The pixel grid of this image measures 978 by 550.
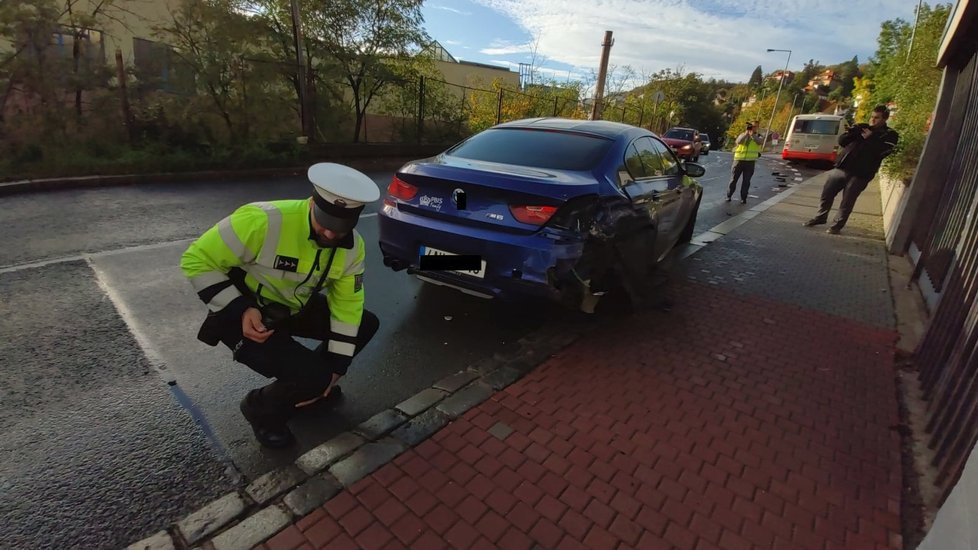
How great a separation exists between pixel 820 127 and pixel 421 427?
26767mm

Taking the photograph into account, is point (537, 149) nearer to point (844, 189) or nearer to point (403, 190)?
point (403, 190)

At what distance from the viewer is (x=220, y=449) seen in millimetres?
2365

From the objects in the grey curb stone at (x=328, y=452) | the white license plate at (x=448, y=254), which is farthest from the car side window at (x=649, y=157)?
the grey curb stone at (x=328, y=452)

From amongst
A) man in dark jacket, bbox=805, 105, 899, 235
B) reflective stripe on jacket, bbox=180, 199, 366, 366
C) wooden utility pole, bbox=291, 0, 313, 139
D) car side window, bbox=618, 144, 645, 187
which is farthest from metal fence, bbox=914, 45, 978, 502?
wooden utility pole, bbox=291, 0, 313, 139

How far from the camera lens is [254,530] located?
1.91m

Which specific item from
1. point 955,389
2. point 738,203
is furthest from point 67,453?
point 738,203

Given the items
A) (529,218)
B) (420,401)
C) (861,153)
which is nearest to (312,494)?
(420,401)

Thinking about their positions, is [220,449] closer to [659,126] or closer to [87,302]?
[87,302]

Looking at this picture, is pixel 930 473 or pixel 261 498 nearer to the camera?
pixel 261 498

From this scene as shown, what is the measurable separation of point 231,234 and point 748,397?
10.4ft

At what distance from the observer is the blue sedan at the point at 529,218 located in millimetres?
3266

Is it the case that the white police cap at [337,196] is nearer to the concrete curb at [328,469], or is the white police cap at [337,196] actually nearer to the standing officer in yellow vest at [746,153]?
the concrete curb at [328,469]

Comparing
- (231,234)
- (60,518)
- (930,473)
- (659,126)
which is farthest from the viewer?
(659,126)

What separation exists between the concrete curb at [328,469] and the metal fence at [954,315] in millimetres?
2316
